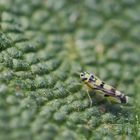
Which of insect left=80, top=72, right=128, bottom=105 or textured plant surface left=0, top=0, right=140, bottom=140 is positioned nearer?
textured plant surface left=0, top=0, right=140, bottom=140

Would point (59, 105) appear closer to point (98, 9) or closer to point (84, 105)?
point (84, 105)

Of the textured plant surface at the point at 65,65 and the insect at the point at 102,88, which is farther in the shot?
the insect at the point at 102,88

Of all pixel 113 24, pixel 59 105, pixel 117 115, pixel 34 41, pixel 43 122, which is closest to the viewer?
pixel 43 122

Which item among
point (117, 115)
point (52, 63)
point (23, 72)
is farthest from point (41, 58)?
point (117, 115)

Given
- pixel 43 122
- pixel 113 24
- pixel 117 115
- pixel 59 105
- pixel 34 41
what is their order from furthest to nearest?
pixel 113 24, pixel 34 41, pixel 117 115, pixel 59 105, pixel 43 122
